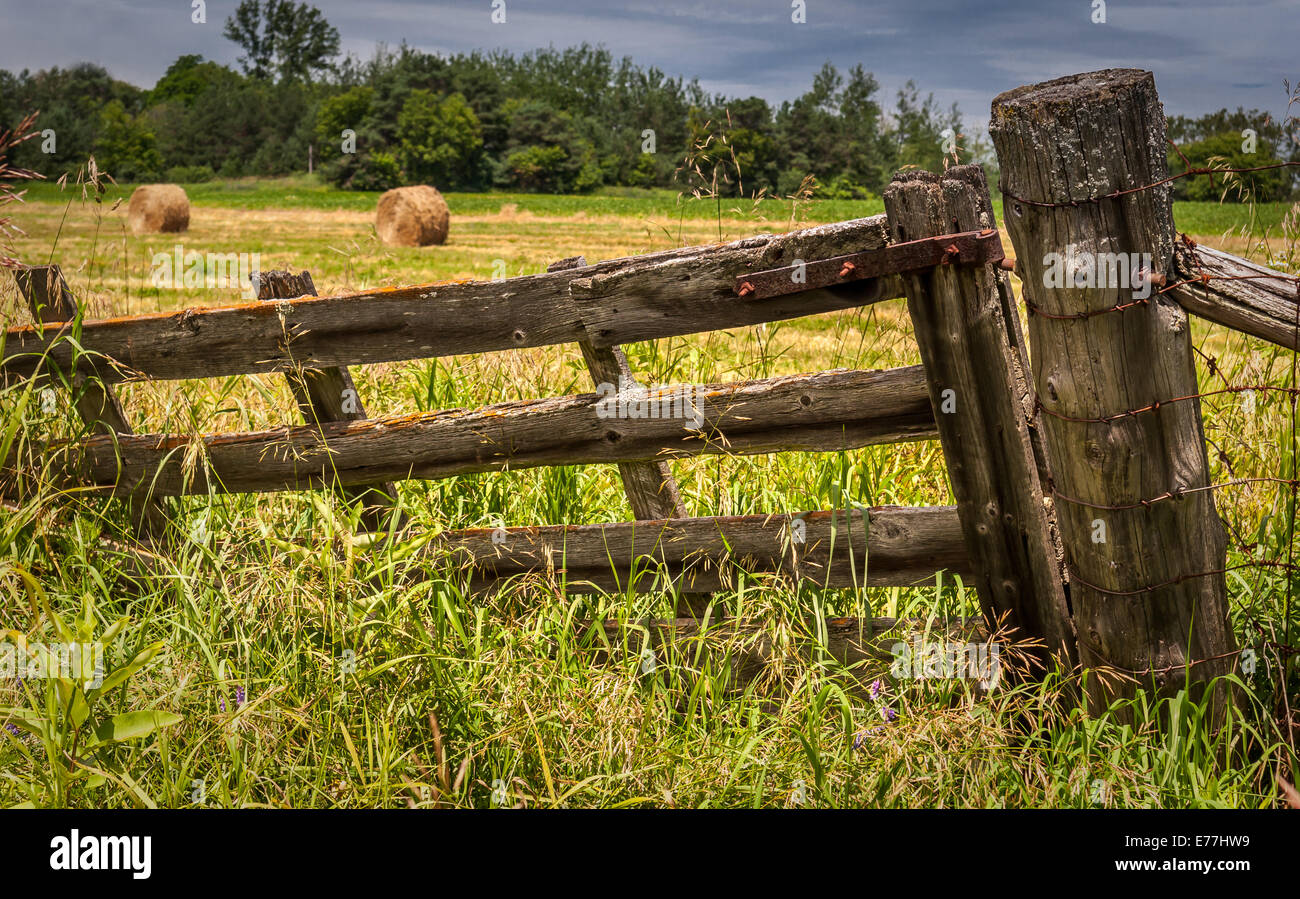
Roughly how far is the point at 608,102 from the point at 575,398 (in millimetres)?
82129

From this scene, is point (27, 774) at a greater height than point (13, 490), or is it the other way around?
point (13, 490)

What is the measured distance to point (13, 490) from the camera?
354 cm

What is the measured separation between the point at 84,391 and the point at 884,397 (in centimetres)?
291

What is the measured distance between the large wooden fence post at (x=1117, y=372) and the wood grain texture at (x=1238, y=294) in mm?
45

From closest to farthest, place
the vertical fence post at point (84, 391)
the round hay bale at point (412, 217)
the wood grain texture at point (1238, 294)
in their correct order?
the wood grain texture at point (1238, 294) → the vertical fence post at point (84, 391) → the round hay bale at point (412, 217)

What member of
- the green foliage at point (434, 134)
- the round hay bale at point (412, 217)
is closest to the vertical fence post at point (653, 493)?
the round hay bale at point (412, 217)

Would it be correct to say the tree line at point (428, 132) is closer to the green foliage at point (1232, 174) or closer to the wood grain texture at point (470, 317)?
the green foliage at point (1232, 174)

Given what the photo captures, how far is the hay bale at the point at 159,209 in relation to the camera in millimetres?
25844

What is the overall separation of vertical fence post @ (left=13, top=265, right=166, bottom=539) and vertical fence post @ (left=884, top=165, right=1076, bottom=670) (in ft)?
9.11

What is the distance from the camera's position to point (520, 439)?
3.15 metres

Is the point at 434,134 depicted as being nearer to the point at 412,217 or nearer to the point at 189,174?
the point at 189,174

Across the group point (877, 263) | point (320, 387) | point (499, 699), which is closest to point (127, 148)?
point (320, 387)
